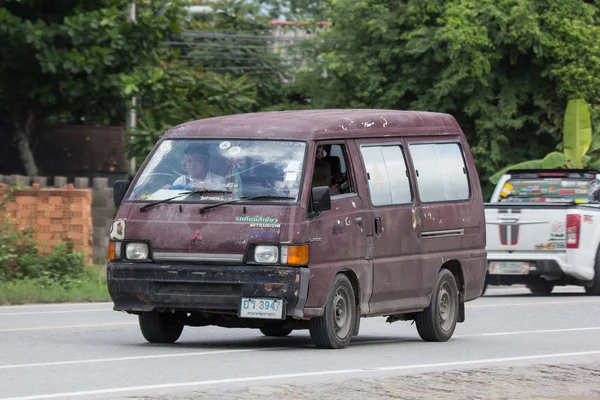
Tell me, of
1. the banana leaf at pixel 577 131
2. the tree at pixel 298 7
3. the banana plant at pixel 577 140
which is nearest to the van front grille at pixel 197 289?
the banana plant at pixel 577 140

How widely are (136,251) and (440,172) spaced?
11.9 feet

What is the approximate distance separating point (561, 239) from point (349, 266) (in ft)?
32.6

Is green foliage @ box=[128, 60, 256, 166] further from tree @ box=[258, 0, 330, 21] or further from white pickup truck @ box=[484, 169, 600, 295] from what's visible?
tree @ box=[258, 0, 330, 21]

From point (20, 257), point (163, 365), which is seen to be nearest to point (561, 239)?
point (20, 257)

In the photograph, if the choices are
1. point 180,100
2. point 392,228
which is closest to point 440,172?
point 392,228

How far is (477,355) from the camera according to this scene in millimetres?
12945

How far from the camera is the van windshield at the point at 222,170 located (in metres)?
12.7

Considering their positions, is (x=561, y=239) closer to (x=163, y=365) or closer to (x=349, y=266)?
(x=349, y=266)

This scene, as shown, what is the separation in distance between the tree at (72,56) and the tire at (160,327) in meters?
17.0

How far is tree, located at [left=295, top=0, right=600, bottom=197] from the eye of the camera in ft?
117

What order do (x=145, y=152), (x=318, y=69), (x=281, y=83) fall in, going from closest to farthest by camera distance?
1. (x=145, y=152)
2. (x=318, y=69)
3. (x=281, y=83)

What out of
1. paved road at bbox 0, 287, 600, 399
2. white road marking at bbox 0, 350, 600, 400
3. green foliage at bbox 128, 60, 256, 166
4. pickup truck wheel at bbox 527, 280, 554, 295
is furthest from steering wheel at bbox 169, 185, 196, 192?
green foliage at bbox 128, 60, 256, 166

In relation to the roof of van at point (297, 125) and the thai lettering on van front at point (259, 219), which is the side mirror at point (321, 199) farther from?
the roof of van at point (297, 125)

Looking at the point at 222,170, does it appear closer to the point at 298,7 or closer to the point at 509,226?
the point at 509,226
